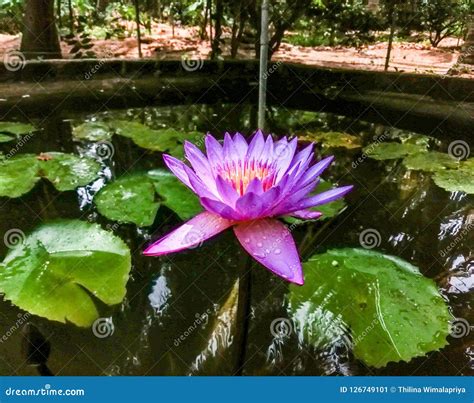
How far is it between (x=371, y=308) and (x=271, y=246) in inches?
25.7

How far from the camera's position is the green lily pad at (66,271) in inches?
50.4

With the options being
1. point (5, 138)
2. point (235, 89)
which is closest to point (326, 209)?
point (5, 138)

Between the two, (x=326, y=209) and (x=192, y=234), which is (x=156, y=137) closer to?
(x=326, y=209)

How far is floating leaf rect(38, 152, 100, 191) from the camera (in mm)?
1936

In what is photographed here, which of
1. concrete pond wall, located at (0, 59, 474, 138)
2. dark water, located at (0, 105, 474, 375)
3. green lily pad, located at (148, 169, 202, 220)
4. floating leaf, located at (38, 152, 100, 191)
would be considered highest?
green lily pad, located at (148, 169, 202, 220)

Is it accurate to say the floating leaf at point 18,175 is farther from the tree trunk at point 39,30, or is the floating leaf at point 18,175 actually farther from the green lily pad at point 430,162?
the tree trunk at point 39,30

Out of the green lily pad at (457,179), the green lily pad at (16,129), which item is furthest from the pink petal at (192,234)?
the green lily pad at (16,129)

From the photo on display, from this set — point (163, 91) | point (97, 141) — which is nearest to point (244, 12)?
point (163, 91)

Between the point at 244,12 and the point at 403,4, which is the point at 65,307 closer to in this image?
the point at 244,12

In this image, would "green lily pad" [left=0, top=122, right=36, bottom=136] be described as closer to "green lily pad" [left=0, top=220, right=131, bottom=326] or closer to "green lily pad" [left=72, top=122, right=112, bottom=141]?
"green lily pad" [left=72, top=122, right=112, bottom=141]

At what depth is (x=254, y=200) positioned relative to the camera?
0.73 meters

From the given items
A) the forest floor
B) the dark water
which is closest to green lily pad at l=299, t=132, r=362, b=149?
the dark water

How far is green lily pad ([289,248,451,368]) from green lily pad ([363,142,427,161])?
1156mm
